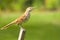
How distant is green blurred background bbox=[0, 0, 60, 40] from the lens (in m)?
15.6

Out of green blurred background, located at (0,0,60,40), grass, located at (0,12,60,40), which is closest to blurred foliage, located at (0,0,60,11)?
green blurred background, located at (0,0,60,40)

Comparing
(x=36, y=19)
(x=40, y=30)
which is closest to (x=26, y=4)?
(x=36, y=19)

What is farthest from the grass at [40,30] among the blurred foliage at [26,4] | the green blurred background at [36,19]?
the blurred foliage at [26,4]

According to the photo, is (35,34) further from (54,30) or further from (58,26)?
(58,26)

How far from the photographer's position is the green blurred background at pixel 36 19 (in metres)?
15.6

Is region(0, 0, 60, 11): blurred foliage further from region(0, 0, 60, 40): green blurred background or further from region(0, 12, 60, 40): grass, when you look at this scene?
region(0, 12, 60, 40): grass

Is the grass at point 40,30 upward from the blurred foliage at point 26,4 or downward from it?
downward

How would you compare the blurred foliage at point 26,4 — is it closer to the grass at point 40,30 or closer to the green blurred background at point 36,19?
the green blurred background at point 36,19

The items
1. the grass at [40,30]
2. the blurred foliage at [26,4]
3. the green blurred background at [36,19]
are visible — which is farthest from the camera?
the blurred foliage at [26,4]

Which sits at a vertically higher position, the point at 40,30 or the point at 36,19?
the point at 36,19

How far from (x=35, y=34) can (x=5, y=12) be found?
9.23m

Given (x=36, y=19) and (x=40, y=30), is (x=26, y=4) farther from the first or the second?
(x=40, y=30)

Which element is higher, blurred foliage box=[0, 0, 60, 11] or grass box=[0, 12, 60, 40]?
blurred foliage box=[0, 0, 60, 11]

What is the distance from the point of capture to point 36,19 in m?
21.7
